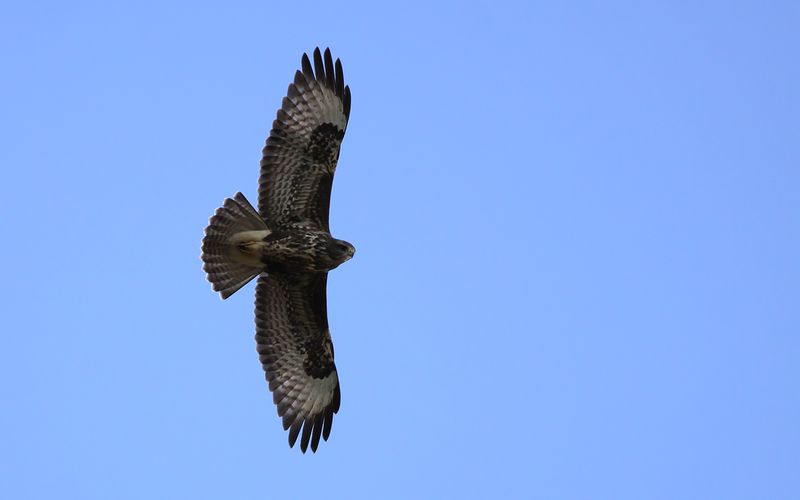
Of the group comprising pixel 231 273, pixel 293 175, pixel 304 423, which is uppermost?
pixel 293 175

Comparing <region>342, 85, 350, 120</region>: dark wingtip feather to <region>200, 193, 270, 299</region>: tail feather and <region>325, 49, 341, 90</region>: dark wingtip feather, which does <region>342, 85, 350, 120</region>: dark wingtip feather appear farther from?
<region>200, 193, 270, 299</region>: tail feather

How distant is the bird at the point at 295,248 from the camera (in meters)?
13.3

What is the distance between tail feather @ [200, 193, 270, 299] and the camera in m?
13.2

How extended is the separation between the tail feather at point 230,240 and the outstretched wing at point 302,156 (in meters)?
0.24

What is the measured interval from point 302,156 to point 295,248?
3.22ft

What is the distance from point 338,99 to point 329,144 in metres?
0.52

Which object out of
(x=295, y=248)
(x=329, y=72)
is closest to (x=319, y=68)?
(x=329, y=72)

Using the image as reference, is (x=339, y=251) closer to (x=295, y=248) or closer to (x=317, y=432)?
(x=295, y=248)

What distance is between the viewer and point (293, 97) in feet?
44.9

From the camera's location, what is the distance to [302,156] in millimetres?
13539

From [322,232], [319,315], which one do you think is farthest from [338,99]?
[319,315]

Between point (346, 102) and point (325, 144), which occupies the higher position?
point (346, 102)

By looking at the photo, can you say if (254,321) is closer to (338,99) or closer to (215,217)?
(215,217)

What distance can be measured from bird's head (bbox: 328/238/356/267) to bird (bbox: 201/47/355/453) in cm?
1
